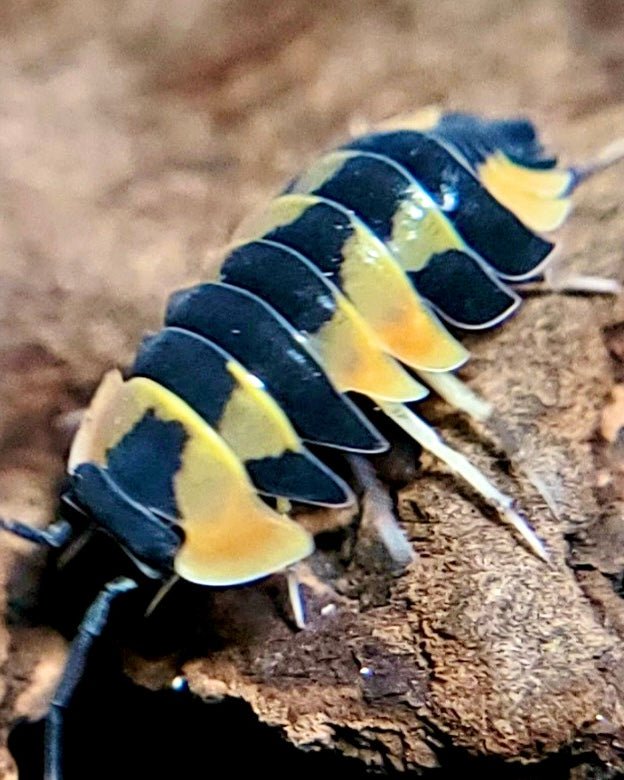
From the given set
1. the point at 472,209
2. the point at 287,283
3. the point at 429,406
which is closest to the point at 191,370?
the point at 287,283

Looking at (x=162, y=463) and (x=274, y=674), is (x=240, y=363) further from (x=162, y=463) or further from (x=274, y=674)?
(x=274, y=674)

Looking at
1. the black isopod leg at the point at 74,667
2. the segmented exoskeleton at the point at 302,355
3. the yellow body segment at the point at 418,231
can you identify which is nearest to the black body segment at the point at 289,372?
the segmented exoskeleton at the point at 302,355

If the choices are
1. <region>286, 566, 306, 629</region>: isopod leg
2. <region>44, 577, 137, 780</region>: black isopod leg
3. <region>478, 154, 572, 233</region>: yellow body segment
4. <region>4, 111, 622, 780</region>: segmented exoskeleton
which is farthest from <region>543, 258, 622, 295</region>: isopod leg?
<region>44, 577, 137, 780</region>: black isopod leg

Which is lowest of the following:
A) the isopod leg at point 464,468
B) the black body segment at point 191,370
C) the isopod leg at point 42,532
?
the isopod leg at point 464,468

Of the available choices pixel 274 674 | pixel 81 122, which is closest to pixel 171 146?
pixel 81 122

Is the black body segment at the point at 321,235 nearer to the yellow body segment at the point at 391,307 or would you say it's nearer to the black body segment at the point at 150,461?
the yellow body segment at the point at 391,307

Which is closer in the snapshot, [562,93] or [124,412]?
[124,412]

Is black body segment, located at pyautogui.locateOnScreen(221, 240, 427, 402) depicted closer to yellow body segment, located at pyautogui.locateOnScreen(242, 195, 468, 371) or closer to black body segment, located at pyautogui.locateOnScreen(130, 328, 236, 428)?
yellow body segment, located at pyautogui.locateOnScreen(242, 195, 468, 371)

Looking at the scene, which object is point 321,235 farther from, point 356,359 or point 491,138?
point 491,138
